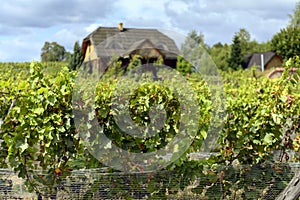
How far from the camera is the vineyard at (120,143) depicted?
4.36 m

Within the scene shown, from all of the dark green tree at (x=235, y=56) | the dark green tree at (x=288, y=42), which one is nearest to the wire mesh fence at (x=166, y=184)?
the dark green tree at (x=288, y=42)

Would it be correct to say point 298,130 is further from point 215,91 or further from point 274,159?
point 215,91

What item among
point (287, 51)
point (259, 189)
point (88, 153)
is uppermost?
point (287, 51)

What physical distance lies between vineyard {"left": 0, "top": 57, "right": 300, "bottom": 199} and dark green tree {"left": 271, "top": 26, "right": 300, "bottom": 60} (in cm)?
3810

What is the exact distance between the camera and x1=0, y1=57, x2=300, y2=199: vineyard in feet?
14.3

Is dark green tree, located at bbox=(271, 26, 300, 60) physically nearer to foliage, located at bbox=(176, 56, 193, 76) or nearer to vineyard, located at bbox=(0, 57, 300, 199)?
foliage, located at bbox=(176, 56, 193, 76)

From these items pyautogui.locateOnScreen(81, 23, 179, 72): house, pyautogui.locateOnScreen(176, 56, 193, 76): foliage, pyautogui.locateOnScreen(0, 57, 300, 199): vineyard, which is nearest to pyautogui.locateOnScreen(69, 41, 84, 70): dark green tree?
pyautogui.locateOnScreen(81, 23, 179, 72): house

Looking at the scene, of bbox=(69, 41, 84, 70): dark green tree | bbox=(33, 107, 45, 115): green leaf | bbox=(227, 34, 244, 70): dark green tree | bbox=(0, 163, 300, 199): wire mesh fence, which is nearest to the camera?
bbox=(33, 107, 45, 115): green leaf

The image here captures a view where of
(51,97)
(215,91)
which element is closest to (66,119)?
(51,97)

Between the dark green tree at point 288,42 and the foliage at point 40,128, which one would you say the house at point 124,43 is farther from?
the dark green tree at point 288,42

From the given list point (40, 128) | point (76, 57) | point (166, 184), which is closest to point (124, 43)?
point (76, 57)

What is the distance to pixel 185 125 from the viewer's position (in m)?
4.53

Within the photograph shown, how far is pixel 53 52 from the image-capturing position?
4838cm

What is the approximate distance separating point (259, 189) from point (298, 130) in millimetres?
901
